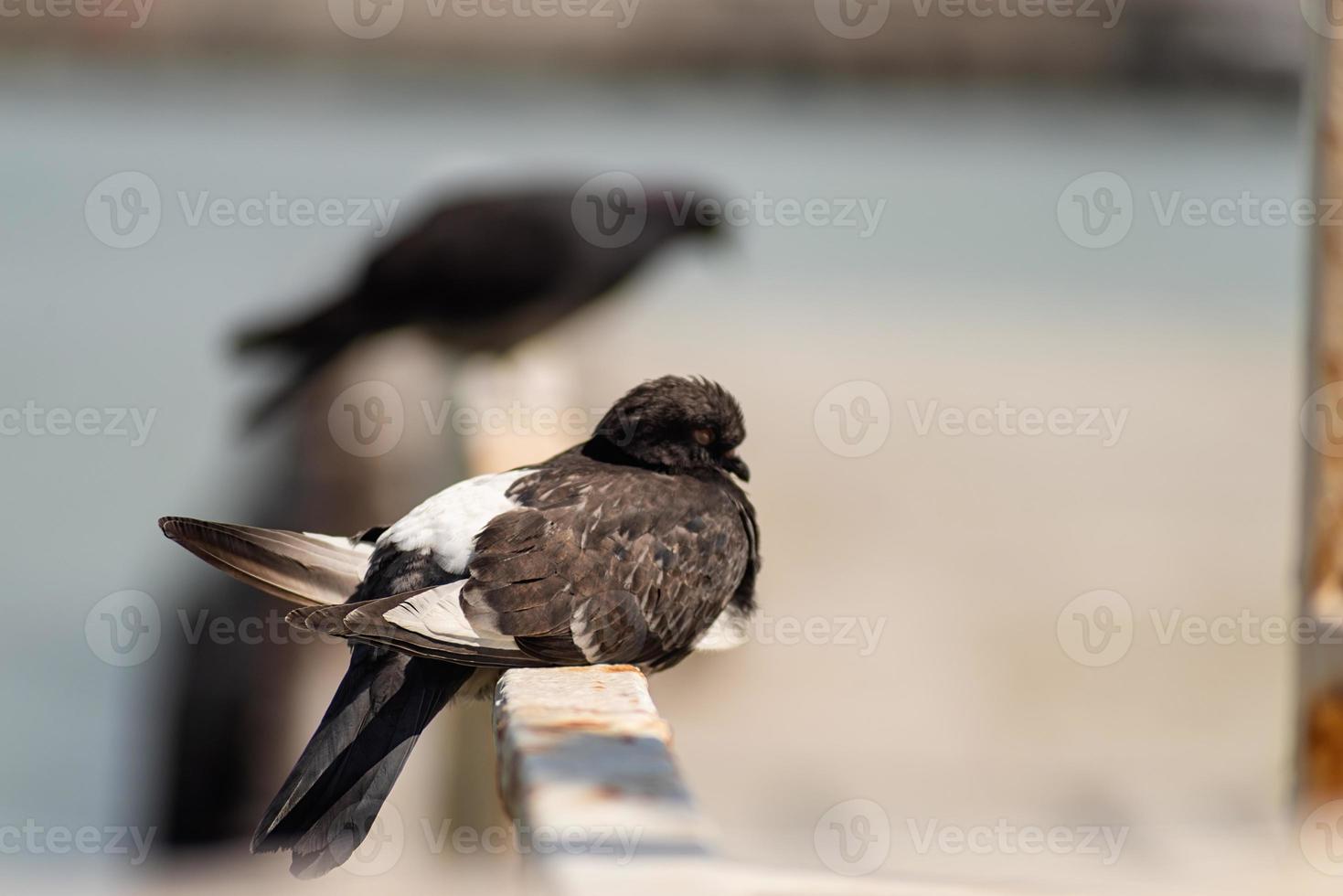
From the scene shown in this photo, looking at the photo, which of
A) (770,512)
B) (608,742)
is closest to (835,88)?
(770,512)

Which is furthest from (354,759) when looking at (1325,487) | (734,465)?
(1325,487)

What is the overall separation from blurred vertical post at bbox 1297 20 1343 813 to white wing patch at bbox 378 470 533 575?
159cm

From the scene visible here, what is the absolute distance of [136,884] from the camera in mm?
3795

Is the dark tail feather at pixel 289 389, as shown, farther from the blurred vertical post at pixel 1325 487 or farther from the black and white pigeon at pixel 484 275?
the blurred vertical post at pixel 1325 487

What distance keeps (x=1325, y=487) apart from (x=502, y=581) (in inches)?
64.6

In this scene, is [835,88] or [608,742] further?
[835,88]

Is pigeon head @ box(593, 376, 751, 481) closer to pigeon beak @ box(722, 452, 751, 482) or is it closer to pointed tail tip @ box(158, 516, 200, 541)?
pigeon beak @ box(722, 452, 751, 482)

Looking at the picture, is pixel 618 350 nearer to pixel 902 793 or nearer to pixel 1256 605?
pixel 902 793

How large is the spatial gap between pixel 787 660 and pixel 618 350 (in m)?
2.05

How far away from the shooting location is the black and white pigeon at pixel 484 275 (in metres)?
5.87

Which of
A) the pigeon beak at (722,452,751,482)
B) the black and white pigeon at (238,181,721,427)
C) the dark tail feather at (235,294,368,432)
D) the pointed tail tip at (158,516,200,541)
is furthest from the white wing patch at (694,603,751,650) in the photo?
the dark tail feather at (235,294,368,432)

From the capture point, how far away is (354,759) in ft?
7.84

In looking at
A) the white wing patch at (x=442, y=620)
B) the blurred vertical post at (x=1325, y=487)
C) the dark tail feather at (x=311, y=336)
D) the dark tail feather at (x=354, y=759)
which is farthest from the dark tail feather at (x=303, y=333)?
the blurred vertical post at (x=1325, y=487)

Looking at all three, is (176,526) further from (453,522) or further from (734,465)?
(734,465)
